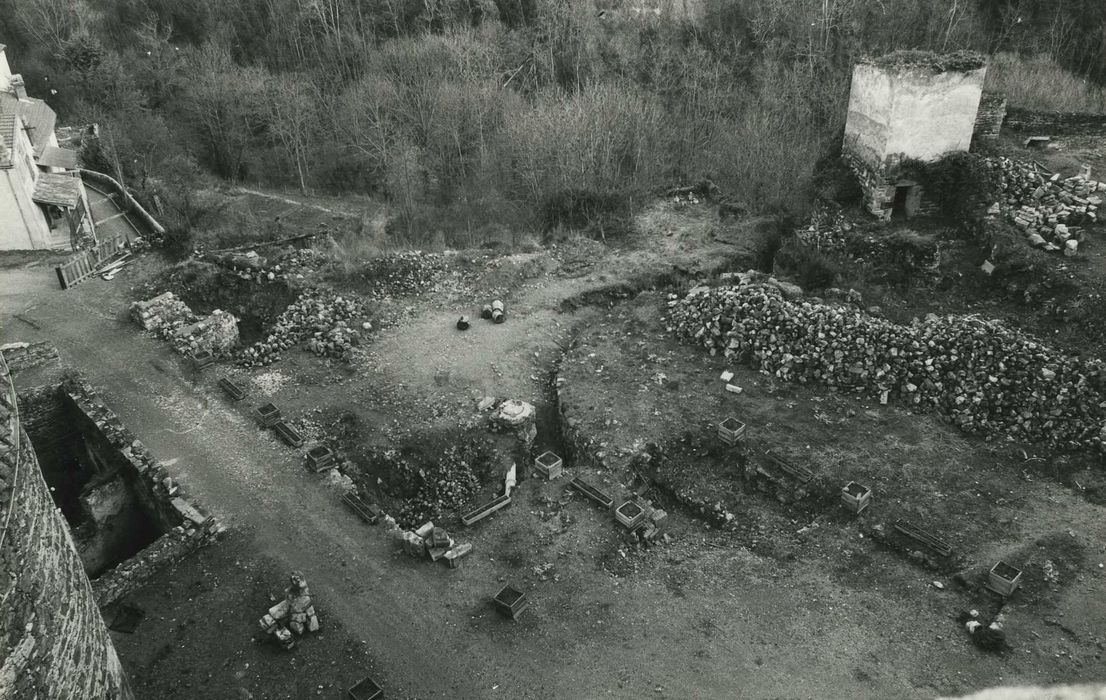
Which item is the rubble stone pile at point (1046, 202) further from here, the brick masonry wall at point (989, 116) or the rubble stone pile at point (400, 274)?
the rubble stone pile at point (400, 274)

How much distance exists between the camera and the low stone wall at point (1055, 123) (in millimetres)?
20016

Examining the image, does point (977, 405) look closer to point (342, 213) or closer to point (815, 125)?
point (815, 125)

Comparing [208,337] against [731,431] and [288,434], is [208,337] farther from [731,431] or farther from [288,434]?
[731,431]

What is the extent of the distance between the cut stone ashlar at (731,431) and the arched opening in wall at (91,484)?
8.99m

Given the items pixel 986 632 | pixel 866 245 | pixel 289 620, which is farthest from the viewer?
pixel 866 245

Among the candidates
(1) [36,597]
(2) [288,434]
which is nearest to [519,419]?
(2) [288,434]

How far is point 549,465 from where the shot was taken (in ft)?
38.7

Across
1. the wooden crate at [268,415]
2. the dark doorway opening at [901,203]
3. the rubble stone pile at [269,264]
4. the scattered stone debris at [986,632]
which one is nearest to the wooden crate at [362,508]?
the wooden crate at [268,415]

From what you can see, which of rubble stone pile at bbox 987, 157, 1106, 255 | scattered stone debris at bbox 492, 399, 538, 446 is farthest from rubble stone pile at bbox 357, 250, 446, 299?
rubble stone pile at bbox 987, 157, 1106, 255

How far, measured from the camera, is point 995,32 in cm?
3173

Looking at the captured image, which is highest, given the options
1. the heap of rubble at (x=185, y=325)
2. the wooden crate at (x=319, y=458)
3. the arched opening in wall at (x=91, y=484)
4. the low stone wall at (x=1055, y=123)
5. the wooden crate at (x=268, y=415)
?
the low stone wall at (x=1055, y=123)

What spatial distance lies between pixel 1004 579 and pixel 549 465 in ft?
21.2

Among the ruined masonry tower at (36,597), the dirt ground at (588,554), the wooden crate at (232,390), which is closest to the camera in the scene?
the ruined masonry tower at (36,597)

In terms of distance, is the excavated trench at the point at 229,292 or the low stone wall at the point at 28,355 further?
the excavated trench at the point at 229,292
